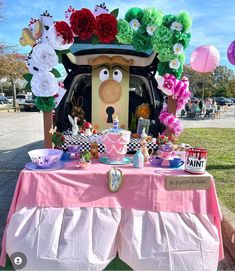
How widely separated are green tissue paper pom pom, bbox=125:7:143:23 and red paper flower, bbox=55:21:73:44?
0.70 metres

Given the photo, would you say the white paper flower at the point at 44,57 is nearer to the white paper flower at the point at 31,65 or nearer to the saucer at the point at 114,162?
the white paper flower at the point at 31,65

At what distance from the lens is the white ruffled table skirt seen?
2537 mm

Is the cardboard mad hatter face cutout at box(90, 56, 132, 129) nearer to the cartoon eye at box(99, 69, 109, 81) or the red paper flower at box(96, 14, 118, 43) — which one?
the cartoon eye at box(99, 69, 109, 81)

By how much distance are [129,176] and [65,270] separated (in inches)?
39.1

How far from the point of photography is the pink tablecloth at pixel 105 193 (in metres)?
2.74

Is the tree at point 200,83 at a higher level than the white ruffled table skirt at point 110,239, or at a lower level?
higher

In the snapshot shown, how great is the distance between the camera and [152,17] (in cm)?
336

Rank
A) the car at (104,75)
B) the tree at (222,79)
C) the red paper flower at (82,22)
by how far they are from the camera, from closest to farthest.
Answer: the red paper flower at (82,22) < the car at (104,75) < the tree at (222,79)

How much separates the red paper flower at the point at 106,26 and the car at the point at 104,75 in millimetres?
720

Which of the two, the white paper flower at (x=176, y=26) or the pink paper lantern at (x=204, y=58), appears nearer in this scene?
the white paper flower at (x=176, y=26)

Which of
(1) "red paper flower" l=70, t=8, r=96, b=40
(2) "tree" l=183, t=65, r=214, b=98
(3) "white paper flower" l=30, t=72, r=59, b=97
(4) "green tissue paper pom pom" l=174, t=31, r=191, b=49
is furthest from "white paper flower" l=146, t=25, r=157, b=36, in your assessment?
(2) "tree" l=183, t=65, r=214, b=98

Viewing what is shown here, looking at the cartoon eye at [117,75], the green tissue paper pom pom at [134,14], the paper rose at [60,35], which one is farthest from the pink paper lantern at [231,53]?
the paper rose at [60,35]

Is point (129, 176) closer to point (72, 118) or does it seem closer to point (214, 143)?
point (72, 118)

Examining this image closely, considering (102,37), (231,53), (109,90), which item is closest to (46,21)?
(102,37)
